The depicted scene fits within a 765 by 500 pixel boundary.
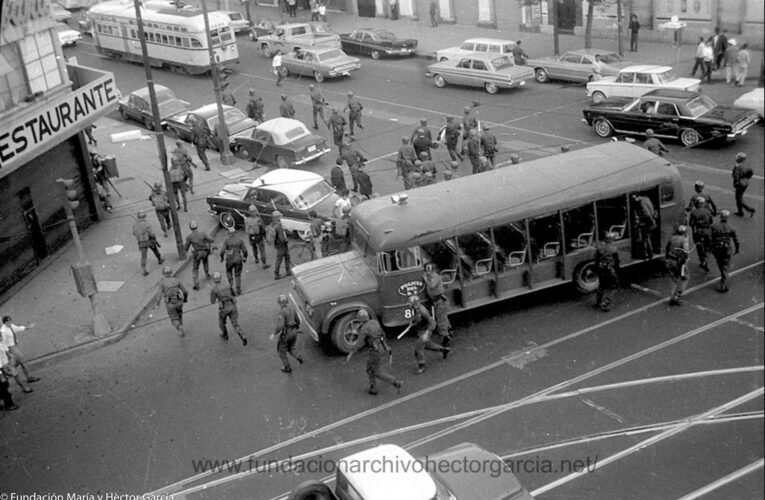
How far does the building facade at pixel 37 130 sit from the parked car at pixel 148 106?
325 inches

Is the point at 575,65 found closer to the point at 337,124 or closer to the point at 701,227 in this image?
the point at 337,124

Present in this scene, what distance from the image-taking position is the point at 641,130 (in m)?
23.5

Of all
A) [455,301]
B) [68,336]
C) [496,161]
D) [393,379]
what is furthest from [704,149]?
[68,336]

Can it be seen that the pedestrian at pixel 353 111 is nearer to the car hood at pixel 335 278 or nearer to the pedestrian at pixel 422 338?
the car hood at pixel 335 278

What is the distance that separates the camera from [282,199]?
1988cm

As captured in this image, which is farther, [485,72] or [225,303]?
[485,72]

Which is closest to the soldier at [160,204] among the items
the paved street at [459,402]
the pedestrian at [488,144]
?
the paved street at [459,402]

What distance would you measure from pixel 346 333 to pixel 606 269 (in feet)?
15.7

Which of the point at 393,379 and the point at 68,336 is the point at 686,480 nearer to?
the point at 393,379

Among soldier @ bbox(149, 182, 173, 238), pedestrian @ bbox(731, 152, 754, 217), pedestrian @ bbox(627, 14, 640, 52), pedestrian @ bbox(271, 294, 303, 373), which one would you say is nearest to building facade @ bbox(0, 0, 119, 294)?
soldier @ bbox(149, 182, 173, 238)

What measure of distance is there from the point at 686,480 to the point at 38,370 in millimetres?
11462

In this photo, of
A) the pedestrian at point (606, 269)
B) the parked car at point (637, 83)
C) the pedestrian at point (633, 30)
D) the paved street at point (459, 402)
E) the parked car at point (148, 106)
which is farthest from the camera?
the pedestrian at point (633, 30)

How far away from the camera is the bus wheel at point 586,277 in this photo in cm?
1539

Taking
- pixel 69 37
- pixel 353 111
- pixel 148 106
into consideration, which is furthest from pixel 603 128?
pixel 69 37
